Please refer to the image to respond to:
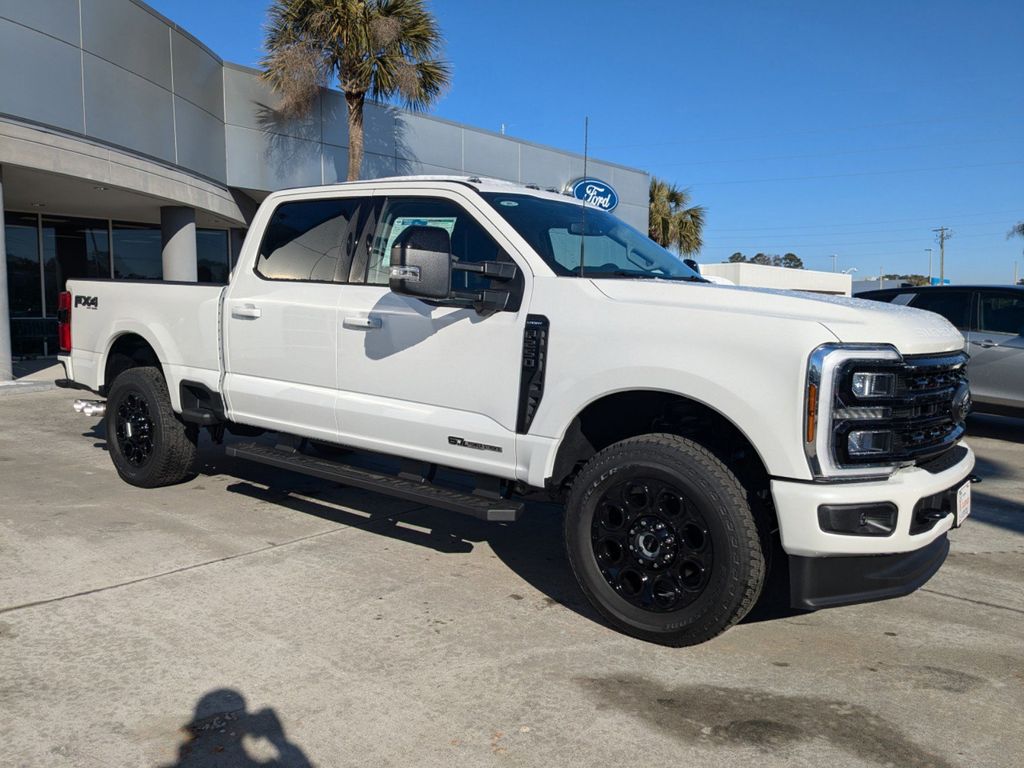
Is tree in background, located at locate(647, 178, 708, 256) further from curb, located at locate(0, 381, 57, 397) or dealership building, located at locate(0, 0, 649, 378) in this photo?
curb, located at locate(0, 381, 57, 397)

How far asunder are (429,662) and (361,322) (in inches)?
80.1

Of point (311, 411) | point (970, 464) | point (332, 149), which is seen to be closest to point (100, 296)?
point (311, 411)

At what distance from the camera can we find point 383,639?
12.4 ft

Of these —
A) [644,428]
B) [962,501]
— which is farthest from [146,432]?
[962,501]

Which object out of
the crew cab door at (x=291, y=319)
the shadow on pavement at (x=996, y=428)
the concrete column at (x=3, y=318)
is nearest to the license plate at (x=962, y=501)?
the crew cab door at (x=291, y=319)

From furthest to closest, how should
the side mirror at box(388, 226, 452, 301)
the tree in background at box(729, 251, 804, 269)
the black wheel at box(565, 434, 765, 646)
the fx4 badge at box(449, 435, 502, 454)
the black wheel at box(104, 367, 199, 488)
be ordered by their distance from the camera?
1. the tree in background at box(729, 251, 804, 269)
2. the black wheel at box(104, 367, 199, 488)
3. the fx4 badge at box(449, 435, 502, 454)
4. the side mirror at box(388, 226, 452, 301)
5. the black wheel at box(565, 434, 765, 646)

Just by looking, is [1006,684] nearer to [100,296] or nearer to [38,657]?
[38,657]

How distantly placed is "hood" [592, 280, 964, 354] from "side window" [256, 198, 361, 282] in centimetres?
187

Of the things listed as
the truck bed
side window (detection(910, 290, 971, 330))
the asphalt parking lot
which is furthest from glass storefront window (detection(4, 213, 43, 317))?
side window (detection(910, 290, 971, 330))

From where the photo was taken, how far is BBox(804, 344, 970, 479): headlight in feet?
10.5

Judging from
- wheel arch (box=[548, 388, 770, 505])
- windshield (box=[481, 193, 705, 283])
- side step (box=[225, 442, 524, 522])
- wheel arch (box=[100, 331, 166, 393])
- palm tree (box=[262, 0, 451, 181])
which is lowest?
side step (box=[225, 442, 524, 522])

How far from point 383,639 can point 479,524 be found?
203 cm

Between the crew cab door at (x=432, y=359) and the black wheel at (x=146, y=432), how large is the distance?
192 centimetres

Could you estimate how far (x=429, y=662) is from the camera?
3.57 meters
